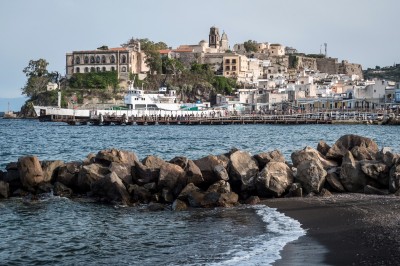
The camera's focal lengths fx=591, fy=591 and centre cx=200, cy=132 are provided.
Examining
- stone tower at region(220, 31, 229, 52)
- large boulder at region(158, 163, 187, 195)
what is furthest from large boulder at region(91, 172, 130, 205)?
stone tower at region(220, 31, 229, 52)

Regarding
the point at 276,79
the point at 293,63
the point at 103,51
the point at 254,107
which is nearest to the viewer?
the point at 254,107

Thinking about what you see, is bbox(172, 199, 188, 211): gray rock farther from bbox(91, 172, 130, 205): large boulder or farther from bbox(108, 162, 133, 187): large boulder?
bbox(108, 162, 133, 187): large boulder

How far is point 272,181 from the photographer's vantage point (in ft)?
56.6

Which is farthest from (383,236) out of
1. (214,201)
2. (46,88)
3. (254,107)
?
(46,88)

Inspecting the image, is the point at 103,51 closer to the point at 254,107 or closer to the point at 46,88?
the point at 46,88

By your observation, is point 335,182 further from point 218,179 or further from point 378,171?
point 218,179

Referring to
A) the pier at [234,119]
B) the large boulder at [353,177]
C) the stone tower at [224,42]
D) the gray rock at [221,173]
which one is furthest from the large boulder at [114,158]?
the stone tower at [224,42]

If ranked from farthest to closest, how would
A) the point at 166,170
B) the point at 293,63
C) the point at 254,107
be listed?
1. the point at 293,63
2. the point at 254,107
3. the point at 166,170

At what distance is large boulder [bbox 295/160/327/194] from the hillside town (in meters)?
78.9

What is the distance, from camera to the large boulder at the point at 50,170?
1986 cm

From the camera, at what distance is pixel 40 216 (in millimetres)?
15930

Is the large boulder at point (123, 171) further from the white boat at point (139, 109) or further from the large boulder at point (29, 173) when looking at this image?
the white boat at point (139, 109)

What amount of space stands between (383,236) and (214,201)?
19.7ft

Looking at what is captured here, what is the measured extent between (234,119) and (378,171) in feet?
238
